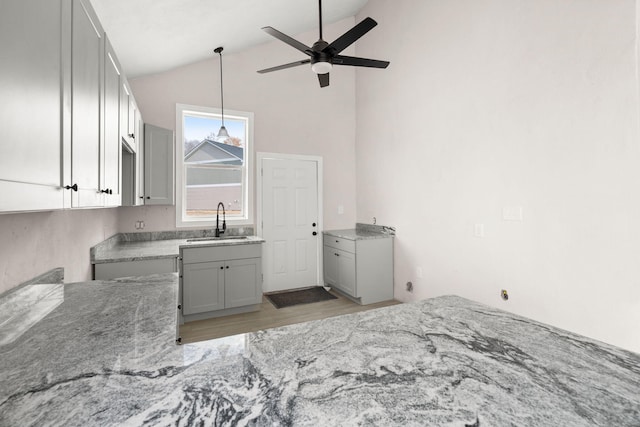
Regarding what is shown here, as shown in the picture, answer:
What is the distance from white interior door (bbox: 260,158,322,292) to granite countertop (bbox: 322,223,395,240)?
1.22ft

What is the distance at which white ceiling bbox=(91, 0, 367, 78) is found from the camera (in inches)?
87.9

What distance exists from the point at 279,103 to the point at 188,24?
1.86 m

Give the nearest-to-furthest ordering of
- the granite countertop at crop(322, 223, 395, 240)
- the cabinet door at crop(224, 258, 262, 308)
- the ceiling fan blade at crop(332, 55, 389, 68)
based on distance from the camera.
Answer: the ceiling fan blade at crop(332, 55, 389, 68) < the cabinet door at crop(224, 258, 262, 308) < the granite countertop at crop(322, 223, 395, 240)

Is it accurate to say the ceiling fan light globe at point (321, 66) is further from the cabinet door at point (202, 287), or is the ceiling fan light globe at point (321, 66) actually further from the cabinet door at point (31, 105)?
the cabinet door at point (202, 287)

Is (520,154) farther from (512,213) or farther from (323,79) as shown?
(323,79)

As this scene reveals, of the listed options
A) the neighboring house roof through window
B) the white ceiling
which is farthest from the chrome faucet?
the white ceiling

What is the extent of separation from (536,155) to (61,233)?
3.52m

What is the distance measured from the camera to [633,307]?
6.55 feet

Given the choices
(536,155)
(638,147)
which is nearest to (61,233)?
(536,155)

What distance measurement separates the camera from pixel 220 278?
349 cm

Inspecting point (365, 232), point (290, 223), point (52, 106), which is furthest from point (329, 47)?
point (365, 232)

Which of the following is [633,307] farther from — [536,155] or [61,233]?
[61,233]

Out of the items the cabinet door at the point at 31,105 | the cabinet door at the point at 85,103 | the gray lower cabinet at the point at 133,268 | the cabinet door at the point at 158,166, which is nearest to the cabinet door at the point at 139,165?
the cabinet door at the point at 158,166

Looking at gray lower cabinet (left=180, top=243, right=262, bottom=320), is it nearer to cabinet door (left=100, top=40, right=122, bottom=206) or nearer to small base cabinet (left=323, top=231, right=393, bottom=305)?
small base cabinet (left=323, top=231, right=393, bottom=305)
